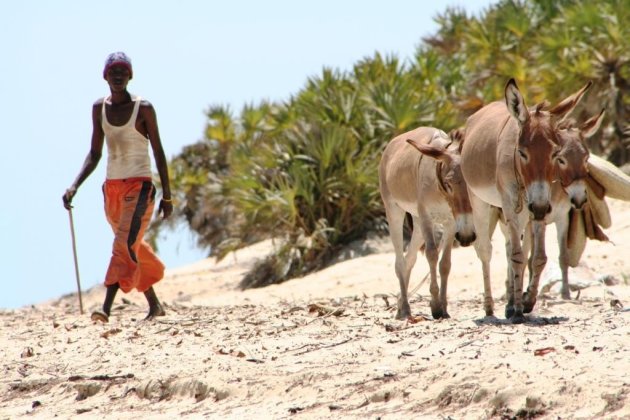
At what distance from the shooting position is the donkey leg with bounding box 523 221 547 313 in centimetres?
921

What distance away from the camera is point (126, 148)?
11.7 metres

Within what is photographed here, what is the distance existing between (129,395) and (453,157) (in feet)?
11.2

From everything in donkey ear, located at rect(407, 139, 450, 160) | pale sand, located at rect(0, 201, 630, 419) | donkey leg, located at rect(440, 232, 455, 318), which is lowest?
pale sand, located at rect(0, 201, 630, 419)

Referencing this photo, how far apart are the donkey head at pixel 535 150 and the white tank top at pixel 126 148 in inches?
163

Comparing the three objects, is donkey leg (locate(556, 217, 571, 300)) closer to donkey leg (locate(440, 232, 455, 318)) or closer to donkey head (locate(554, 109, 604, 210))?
donkey leg (locate(440, 232, 455, 318))

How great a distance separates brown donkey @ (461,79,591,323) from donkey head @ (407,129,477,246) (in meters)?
0.10

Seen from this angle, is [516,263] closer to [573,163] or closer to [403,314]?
[573,163]

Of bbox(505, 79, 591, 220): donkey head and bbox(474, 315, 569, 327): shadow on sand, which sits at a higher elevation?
bbox(505, 79, 591, 220): donkey head

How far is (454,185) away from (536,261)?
1.00m

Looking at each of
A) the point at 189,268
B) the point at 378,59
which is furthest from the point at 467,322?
the point at 189,268

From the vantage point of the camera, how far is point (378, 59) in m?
26.8

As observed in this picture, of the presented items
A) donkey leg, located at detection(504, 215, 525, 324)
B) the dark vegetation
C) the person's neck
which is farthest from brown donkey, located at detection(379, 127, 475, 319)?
the dark vegetation

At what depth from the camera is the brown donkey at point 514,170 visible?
28.7ft

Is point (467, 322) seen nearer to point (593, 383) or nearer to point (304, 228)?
Result: point (593, 383)
